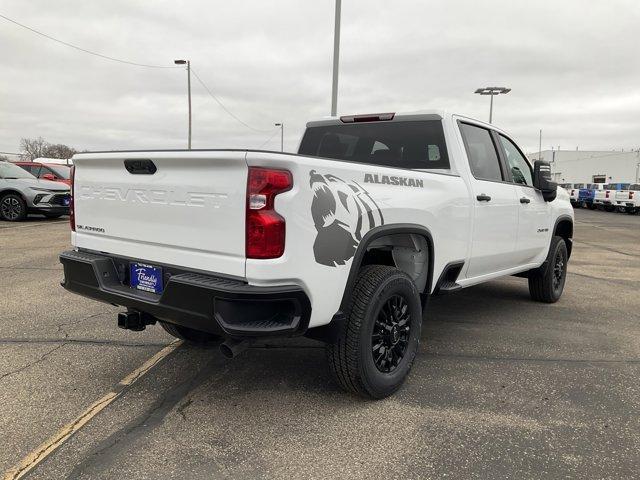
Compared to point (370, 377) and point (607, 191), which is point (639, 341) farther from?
point (607, 191)

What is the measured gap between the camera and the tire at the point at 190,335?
4211 mm

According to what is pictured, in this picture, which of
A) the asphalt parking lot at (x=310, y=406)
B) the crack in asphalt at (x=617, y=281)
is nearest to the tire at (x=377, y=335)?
the asphalt parking lot at (x=310, y=406)

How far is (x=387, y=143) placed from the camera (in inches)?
180

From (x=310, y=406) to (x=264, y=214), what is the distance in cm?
135

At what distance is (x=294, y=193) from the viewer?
2.66 metres

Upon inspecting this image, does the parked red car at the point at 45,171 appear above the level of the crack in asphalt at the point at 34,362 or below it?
above

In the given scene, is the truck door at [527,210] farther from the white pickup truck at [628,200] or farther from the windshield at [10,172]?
the white pickup truck at [628,200]

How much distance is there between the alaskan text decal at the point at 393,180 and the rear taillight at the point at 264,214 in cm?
69

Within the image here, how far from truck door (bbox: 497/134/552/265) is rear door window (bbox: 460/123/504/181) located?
0.22 meters

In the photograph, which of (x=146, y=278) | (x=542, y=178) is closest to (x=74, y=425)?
(x=146, y=278)

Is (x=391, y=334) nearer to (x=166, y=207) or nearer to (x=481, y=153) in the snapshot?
(x=166, y=207)

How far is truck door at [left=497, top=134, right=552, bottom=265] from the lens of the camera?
505 centimetres

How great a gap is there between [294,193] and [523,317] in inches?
148

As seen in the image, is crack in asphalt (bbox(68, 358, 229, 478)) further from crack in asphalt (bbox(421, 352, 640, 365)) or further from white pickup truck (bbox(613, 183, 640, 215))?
white pickup truck (bbox(613, 183, 640, 215))
